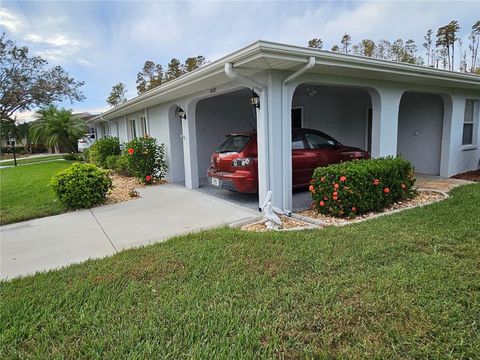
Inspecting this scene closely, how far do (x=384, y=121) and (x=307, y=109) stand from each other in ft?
12.3

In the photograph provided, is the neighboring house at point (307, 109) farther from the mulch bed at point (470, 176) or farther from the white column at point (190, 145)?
the mulch bed at point (470, 176)

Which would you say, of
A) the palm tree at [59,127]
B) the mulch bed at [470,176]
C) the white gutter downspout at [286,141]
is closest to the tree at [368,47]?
the mulch bed at [470,176]

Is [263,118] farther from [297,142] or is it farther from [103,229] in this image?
[103,229]

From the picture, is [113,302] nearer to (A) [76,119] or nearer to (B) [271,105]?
(B) [271,105]

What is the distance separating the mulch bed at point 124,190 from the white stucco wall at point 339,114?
218 inches

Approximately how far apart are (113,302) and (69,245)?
2259mm

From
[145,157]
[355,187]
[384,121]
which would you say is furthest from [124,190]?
[384,121]

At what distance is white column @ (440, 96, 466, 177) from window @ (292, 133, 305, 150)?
16.5 feet

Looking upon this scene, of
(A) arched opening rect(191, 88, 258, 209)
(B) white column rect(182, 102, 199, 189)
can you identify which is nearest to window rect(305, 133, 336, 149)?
(A) arched opening rect(191, 88, 258, 209)

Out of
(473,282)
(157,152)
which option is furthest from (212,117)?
(473,282)

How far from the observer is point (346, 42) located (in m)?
29.2

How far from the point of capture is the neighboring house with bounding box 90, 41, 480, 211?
5.68 meters

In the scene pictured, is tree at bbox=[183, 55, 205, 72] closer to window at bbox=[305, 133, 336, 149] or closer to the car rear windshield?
window at bbox=[305, 133, 336, 149]

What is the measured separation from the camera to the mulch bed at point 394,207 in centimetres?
545
